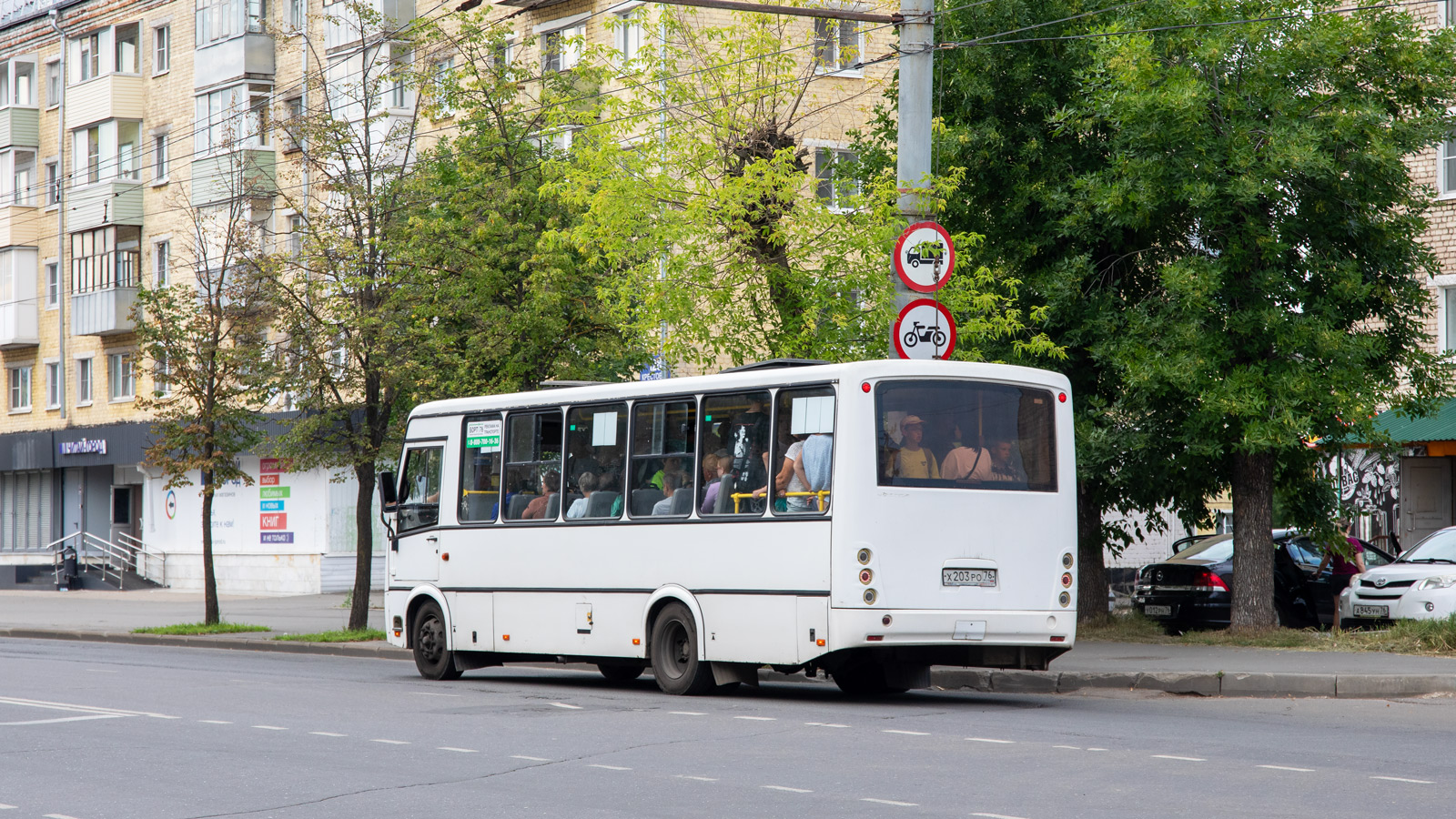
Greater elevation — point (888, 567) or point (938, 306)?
point (938, 306)

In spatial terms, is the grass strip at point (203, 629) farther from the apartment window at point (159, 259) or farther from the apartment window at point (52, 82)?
the apartment window at point (52, 82)

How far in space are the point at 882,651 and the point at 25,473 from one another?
146ft

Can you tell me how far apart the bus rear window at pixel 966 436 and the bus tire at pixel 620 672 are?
3.98m

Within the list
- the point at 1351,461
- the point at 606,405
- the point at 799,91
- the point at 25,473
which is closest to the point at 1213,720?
the point at 606,405

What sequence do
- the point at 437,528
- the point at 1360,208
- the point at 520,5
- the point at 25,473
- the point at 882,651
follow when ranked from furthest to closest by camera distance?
the point at 25,473 → the point at 520,5 → the point at 1360,208 → the point at 437,528 → the point at 882,651

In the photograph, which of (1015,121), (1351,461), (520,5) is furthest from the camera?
(520,5)

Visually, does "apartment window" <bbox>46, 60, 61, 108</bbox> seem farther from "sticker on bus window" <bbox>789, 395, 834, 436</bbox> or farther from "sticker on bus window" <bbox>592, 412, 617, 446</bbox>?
"sticker on bus window" <bbox>789, 395, 834, 436</bbox>

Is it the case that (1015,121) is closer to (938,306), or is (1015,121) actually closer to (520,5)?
(938,306)

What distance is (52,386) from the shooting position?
5131cm

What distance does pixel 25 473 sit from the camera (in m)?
52.1

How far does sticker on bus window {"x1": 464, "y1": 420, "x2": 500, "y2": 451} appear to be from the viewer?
17.4 m

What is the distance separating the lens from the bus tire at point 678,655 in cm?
1477

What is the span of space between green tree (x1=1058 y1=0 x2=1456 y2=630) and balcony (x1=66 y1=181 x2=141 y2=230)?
3512cm

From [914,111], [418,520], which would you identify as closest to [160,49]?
[418,520]
